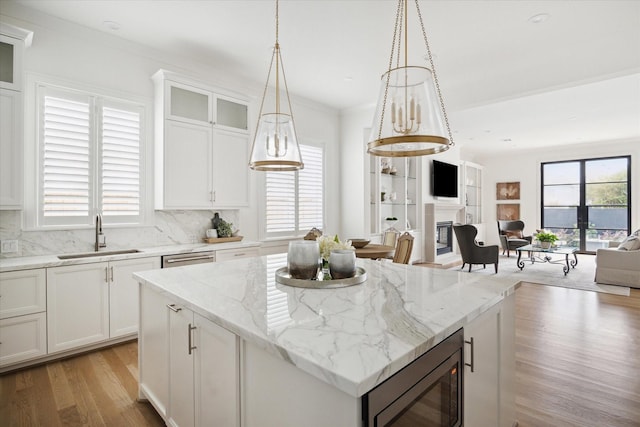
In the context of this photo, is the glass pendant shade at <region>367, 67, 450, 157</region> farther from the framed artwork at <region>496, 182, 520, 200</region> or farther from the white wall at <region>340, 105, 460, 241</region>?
the framed artwork at <region>496, 182, 520, 200</region>

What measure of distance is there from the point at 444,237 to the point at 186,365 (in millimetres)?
7353

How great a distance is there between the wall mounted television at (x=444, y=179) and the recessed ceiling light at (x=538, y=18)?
4565 mm

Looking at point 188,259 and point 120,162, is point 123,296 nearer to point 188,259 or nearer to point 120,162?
point 188,259

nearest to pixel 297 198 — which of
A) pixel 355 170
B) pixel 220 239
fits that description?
pixel 355 170

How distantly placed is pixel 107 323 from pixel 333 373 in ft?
9.91

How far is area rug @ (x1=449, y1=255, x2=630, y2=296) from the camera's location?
542 cm

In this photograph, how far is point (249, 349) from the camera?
4.11 ft

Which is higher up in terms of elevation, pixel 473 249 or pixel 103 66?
pixel 103 66

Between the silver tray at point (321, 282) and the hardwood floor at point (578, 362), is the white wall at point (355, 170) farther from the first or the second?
the silver tray at point (321, 282)

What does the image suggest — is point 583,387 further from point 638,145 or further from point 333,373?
point 638,145

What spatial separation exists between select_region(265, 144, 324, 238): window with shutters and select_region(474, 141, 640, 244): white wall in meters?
7.24

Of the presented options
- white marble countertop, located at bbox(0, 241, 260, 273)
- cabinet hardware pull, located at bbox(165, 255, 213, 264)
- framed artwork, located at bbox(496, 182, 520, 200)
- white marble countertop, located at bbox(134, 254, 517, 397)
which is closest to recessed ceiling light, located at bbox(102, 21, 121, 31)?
white marble countertop, located at bbox(0, 241, 260, 273)

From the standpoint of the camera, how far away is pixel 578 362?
9.29 feet

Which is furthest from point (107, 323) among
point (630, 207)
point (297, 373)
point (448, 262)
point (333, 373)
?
point (630, 207)
